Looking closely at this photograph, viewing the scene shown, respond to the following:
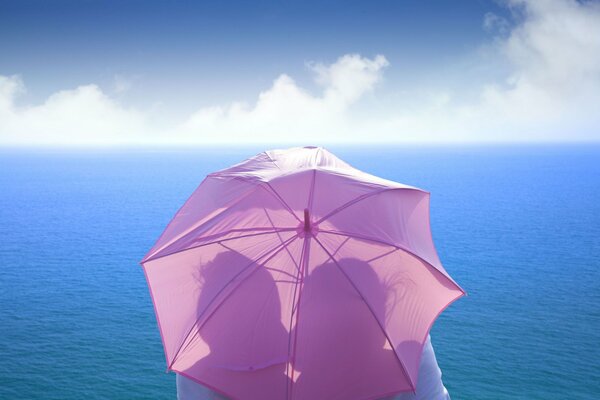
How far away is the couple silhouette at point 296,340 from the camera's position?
3484 mm

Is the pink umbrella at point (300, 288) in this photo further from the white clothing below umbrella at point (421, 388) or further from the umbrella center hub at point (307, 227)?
the white clothing below umbrella at point (421, 388)

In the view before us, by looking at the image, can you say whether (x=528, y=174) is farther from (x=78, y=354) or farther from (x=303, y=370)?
(x=303, y=370)

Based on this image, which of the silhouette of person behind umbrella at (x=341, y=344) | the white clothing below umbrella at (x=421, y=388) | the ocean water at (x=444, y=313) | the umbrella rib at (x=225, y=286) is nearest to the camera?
the silhouette of person behind umbrella at (x=341, y=344)

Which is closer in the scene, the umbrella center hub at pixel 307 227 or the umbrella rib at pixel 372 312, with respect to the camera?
the umbrella rib at pixel 372 312

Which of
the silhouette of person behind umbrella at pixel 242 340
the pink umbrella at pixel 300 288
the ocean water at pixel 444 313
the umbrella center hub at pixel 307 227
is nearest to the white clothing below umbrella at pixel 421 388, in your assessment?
the silhouette of person behind umbrella at pixel 242 340

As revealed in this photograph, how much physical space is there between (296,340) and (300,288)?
437 mm

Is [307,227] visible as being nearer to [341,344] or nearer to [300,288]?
[300,288]

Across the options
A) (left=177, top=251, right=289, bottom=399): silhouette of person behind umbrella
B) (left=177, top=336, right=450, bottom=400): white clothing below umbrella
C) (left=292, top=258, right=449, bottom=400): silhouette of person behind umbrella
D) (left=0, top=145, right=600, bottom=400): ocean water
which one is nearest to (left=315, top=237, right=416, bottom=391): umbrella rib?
(left=292, top=258, right=449, bottom=400): silhouette of person behind umbrella

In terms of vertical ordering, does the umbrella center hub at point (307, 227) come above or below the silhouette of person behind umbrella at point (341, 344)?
above

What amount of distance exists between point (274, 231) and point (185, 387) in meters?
1.63

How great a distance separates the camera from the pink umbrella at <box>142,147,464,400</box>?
352cm

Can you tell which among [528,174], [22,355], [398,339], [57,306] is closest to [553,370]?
[398,339]

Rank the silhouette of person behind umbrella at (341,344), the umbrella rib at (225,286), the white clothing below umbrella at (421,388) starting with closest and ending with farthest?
the silhouette of person behind umbrella at (341,344)
the white clothing below umbrella at (421,388)
the umbrella rib at (225,286)

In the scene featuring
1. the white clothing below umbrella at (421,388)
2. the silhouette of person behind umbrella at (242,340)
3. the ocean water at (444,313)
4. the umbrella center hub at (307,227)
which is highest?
the umbrella center hub at (307,227)
